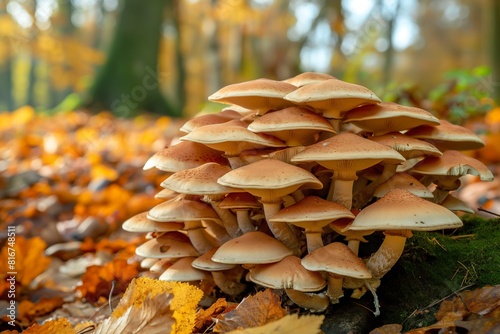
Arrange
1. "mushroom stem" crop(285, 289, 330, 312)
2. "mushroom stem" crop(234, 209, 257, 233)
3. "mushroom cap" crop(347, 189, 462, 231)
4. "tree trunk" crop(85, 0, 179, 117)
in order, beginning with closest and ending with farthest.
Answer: "mushroom cap" crop(347, 189, 462, 231)
"mushroom stem" crop(285, 289, 330, 312)
"mushroom stem" crop(234, 209, 257, 233)
"tree trunk" crop(85, 0, 179, 117)

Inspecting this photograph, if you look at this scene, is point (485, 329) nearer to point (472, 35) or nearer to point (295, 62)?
point (295, 62)

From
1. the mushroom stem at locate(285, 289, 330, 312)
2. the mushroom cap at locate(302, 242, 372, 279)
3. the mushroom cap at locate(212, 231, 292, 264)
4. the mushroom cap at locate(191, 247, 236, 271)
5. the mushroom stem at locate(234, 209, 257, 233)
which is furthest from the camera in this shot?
the mushroom stem at locate(234, 209, 257, 233)

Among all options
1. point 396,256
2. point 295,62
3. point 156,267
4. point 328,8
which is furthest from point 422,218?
point 328,8

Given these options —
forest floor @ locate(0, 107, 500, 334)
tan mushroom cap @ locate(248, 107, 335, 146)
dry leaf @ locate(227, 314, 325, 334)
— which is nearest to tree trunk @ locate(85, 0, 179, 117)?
forest floor @ locate(0, 107, 500, 334)

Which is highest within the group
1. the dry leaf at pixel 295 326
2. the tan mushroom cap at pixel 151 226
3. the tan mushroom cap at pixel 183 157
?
the tan mushroom cap at pixel 183 157

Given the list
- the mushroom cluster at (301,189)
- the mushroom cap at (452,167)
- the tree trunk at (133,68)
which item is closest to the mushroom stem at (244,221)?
the mushroom cluster at (301,189)

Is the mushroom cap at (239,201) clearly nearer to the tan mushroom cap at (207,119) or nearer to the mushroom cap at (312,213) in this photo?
the mushroom cap at (312,213)

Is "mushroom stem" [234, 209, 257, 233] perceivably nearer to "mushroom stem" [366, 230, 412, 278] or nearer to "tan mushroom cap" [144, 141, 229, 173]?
"tan mushroom cap" [144, 141, 229, 173]
